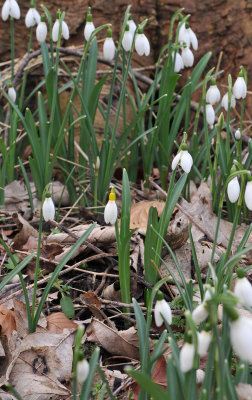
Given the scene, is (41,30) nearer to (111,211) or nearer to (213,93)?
(213,93)

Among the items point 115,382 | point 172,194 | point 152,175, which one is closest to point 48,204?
point 172,194

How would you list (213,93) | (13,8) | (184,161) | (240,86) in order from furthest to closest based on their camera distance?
(13,8)
(213,93)
(240,86)
(184,161)

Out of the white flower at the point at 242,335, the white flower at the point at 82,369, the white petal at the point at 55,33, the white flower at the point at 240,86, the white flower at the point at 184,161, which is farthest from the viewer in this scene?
the white petal at the point at 55,33

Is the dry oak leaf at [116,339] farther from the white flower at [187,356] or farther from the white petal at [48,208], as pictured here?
the white flower at [187,356]

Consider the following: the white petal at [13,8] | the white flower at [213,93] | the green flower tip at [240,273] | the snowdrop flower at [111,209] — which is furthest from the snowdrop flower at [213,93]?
the green flower tip at [240,273]

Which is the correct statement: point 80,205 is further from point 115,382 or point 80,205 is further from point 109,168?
point 115,382

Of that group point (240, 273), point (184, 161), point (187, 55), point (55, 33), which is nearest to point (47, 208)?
point (184, 161)

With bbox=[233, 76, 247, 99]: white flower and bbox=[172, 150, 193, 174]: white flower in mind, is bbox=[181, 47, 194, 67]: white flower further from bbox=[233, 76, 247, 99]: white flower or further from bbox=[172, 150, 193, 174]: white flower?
bbox=[172, 150, 193, 174]: white flower

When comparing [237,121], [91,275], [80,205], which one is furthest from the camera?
[237,121]

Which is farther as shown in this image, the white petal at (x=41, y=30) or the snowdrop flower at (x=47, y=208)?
the white petal at (x=41, y=30)
